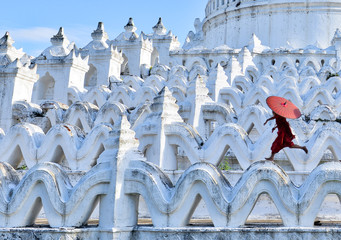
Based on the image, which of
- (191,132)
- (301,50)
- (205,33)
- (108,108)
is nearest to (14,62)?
(108,108)

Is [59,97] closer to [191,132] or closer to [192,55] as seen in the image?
[192,55]

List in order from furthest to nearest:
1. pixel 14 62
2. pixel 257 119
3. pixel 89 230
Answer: pixel 14 62
pixel 257 119
pixel 89 230

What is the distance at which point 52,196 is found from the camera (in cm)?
580

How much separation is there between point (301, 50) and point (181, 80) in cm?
834

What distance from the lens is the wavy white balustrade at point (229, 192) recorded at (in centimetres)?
511

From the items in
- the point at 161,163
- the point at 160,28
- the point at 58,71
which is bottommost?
the point at 161,163

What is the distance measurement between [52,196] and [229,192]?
6.42 ft

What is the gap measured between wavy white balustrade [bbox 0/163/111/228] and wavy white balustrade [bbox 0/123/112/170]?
2.52 m

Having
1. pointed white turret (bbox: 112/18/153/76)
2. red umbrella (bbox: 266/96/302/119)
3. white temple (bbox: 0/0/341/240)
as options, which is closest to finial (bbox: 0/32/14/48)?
white temple (bbox: 0/0/341/240)

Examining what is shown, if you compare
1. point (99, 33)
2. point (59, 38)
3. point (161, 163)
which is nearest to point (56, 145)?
point (161, 163)

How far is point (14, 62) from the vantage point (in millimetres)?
14242

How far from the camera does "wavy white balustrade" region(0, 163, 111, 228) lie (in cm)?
572

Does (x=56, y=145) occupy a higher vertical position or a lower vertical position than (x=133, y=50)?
lower

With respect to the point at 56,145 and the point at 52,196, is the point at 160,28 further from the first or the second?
the point at 52,196
